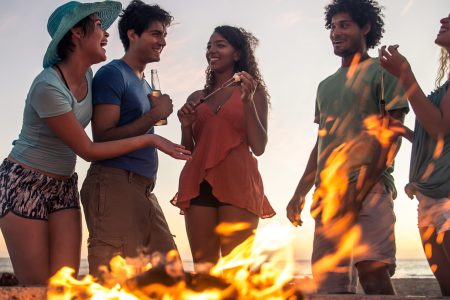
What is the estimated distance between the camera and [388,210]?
175 inches

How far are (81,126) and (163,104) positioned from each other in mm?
681

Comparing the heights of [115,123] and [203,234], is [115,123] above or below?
above

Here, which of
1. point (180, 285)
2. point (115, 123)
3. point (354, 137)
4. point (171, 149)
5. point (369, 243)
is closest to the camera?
point (180, 285)

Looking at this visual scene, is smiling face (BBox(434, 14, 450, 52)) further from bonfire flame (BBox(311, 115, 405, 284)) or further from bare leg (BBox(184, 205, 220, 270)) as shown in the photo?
bare leg (BBox(184, 205, 220, 270))

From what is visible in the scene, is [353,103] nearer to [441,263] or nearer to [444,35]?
[444,35]

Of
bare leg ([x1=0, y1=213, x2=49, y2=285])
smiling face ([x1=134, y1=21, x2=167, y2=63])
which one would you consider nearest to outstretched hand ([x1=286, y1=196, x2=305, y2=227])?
smiling face ([x1=134, y1=21, x2=167, y2=63])

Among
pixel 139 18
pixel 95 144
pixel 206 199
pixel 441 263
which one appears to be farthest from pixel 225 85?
pixel 441 263

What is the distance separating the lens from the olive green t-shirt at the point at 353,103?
4.54 metres

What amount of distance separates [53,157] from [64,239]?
1.78 ft

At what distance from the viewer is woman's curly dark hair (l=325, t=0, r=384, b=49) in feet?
16.8

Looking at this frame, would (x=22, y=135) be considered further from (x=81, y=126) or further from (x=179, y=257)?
(x=179, y=257)

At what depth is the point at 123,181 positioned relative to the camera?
441 centimetres

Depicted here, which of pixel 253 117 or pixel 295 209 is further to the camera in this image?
pixel 295 209

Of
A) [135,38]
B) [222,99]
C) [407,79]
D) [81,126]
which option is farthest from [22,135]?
[407,79]
